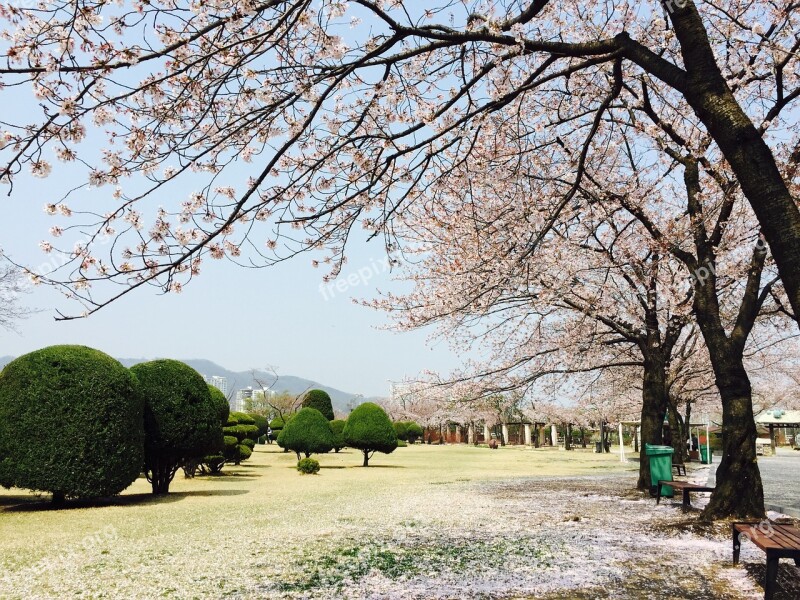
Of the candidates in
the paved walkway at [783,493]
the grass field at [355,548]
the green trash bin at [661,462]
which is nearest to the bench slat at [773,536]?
the grass field at [355,548]

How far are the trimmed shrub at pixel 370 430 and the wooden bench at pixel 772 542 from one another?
19.2 metres

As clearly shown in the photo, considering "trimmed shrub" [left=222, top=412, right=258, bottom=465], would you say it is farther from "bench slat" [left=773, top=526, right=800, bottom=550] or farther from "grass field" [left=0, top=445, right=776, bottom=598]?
"bench slat" [left=773, top=526, right=800, bottom=550]

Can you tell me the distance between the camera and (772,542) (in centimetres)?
484

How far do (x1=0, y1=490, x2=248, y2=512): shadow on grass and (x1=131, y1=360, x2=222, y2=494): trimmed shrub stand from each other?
66 centimetres

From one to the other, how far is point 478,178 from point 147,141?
17.7 ft

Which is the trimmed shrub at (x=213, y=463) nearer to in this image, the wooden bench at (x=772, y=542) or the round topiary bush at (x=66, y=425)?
the round topiary bush at (x=66, y=425)

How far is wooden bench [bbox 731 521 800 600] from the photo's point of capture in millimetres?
4598

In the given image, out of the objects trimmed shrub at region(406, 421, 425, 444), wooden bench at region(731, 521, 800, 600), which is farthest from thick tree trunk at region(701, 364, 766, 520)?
trimmed shrub at region(406, 421, 425, 444)

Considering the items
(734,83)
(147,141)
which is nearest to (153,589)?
(147,141)

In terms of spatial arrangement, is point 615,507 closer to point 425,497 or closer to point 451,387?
point 425,497

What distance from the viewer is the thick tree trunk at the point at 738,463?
8.41 meters
